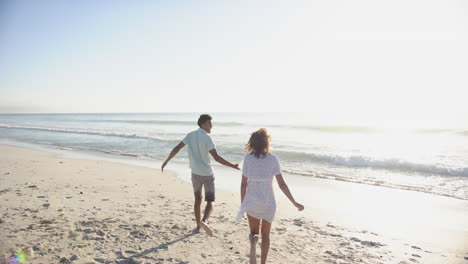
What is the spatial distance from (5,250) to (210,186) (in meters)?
2.87

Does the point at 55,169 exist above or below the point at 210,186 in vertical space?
below

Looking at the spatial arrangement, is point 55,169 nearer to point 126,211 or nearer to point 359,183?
point 126,211

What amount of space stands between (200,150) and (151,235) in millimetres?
1643

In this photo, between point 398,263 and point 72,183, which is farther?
point 72,183

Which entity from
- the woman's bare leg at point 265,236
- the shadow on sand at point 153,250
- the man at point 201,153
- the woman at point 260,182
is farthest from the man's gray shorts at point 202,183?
the woman's bare leg at point 265,236

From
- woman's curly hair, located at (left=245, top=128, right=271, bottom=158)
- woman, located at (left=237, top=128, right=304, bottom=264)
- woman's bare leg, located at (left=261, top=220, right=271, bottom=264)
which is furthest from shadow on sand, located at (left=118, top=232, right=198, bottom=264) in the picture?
woman's curly hair, located at (left=245, top=128, right=271, bottom=158)

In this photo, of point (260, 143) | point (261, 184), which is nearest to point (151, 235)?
point (261, 184)

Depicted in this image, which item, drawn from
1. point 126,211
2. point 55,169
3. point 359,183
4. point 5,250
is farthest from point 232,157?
point 5,250

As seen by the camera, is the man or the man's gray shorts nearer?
the man

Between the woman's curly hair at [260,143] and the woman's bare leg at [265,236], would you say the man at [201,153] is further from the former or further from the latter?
the woman's bare leg at [265,236]

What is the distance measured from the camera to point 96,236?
4.46 m

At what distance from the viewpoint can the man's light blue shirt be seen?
4379 millimetres

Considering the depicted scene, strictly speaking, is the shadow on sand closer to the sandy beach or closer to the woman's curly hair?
the sandy beach

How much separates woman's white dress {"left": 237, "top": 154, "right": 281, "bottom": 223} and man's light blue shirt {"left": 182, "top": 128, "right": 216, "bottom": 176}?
121 cm
